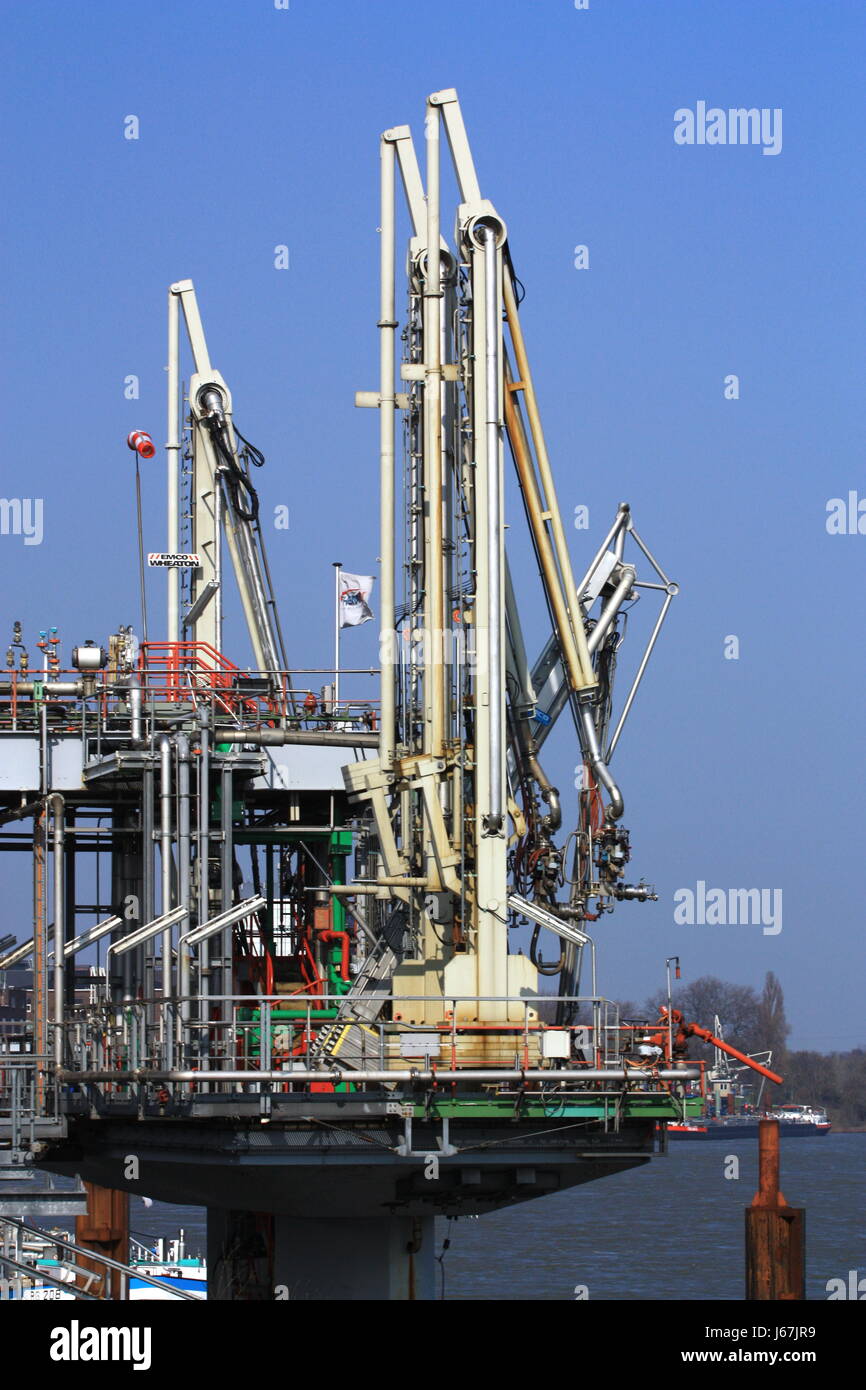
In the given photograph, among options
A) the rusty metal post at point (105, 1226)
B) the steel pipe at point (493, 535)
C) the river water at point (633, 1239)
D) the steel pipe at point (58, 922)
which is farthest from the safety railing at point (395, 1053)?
the river water at point (633, 1239)

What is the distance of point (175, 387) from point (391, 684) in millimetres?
13481

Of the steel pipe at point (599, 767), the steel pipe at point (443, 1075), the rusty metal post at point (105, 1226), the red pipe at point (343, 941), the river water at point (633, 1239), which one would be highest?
the steel pipe at point (599, 767)

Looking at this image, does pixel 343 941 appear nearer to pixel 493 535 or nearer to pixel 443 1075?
pixel 493 535

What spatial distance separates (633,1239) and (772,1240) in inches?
2130

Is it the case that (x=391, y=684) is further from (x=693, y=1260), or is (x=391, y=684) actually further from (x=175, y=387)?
(x=693, y=1260)

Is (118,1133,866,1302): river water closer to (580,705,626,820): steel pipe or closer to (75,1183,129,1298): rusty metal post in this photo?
(75,1183,129,1298): rusty metal post

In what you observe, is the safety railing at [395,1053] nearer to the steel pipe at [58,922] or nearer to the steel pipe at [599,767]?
the steel pipe at [58,922]

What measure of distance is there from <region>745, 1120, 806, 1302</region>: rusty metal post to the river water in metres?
11.3

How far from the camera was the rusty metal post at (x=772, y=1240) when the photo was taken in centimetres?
4162

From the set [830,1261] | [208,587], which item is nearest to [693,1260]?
[830,1261]

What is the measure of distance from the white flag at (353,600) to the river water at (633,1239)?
16.4m

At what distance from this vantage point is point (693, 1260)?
8550 centimetres
